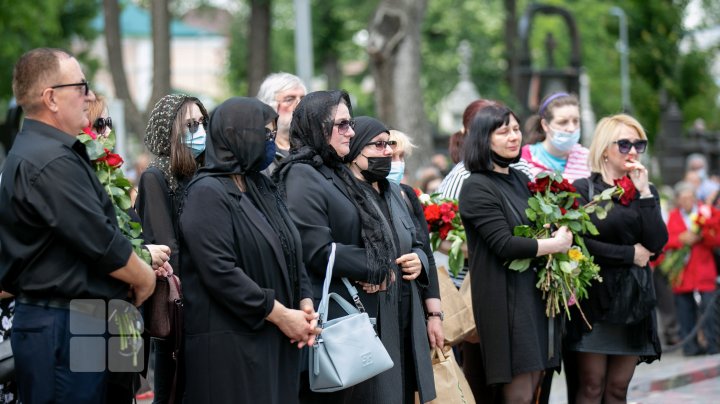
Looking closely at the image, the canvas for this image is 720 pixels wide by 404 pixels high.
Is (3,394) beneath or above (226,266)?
beneath

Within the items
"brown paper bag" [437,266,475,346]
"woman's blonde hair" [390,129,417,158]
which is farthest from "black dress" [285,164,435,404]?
"woman's blonde hair" [390,129,417,158]

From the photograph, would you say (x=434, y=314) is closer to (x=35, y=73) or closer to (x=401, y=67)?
(x=35, y=73)

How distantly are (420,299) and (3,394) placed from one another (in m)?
2.31

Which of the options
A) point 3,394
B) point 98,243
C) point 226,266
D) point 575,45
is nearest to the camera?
point 98,243

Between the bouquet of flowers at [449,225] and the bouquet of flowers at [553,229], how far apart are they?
2.60ft

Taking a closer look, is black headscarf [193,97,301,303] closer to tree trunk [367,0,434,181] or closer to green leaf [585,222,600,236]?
green leaf [585,222,600,236]

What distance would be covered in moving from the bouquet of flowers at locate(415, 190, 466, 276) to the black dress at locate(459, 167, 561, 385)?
2.27 feet

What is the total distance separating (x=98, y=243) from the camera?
4.64 metres

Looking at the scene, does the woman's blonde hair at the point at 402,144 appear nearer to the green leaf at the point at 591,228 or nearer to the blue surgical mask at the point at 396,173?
the blue surgical mask at the point at 396,173

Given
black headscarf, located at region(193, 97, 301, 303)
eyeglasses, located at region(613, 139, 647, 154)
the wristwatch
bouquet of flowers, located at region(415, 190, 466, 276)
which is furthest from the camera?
bouquet of flowers, located at region(415, 190, 466, 276)

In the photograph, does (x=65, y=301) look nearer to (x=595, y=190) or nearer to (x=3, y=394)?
(x=3, y=394)

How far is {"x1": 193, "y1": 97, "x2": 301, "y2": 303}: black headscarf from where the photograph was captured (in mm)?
5262

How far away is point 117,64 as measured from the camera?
23.6 m

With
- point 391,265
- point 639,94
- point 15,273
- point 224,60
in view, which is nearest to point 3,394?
point 15,273
